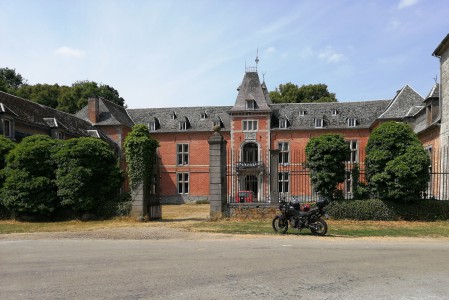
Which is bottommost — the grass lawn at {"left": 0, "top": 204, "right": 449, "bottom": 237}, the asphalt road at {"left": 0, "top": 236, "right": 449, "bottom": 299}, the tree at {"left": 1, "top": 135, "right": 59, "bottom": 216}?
the grass lawn at {"left": 0, "top": 204, "right": 449, "bottom": 237}

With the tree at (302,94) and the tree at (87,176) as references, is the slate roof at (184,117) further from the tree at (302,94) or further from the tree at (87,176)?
the tree at (87,176)

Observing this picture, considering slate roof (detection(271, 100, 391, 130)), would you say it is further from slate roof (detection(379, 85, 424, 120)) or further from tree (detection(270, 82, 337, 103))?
tree (detection(270, 82, 337, 103))

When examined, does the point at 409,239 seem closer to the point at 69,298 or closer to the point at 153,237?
the point at 153,237

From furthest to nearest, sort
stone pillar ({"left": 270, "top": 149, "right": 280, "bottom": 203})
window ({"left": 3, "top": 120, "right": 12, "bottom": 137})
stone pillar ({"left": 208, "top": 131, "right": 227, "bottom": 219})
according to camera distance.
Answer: window ({"left": 3, "top": 120, "right": 12, "bottom": 137}) → stone pillar ({"left": 270, "top": 149, "right": 280, "bottom": 203}) → stone pillar ({"left": 208, "top": 131, "right": 227, "bottom": 219})

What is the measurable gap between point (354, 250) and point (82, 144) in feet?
45.7

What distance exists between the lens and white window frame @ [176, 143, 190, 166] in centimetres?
4612

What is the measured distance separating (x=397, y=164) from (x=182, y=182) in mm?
30119

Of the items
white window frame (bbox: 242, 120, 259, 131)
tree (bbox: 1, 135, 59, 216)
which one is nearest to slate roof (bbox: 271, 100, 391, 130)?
white window frame (bbox: 242, 120, 259, 131)

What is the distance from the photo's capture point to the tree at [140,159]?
19.0 m

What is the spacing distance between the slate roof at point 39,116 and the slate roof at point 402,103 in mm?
27255

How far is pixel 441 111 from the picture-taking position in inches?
966

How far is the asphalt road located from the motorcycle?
81.8 inches

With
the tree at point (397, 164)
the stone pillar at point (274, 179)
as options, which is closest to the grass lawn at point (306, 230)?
the stone pillar at point (274, 179)

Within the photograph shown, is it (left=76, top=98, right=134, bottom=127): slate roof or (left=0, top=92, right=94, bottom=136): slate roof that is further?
(left=76, top=98, right=134, bottom=127): slate roof
